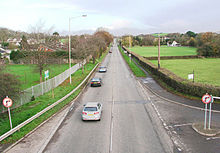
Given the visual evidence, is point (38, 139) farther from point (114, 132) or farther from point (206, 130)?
point (206, 130)

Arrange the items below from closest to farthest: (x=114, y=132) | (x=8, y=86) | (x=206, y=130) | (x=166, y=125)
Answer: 1. (x=206, y=130)
2. (x=114, y=132)
3. (x=166, y=125)
4. (x=8, y=86)

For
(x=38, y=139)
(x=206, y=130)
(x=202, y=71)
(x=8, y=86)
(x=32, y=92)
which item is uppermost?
(x=8, y=86)

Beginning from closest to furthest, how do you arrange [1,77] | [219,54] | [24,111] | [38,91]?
1. [1,77]
2. [24,111]
3. [38,91]
4. [219,54]

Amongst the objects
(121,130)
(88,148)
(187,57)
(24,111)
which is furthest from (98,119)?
(187,57)

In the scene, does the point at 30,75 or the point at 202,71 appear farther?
the point at 30,75

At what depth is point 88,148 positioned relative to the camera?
10.6 m

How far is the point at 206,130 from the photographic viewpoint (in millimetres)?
12469

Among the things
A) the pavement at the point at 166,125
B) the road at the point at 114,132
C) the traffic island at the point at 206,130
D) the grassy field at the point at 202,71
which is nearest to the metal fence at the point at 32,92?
the pavement at the point at 166,125

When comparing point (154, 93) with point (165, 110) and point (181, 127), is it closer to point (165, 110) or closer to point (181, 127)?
point (165, 110)

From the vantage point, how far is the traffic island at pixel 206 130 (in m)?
12.0

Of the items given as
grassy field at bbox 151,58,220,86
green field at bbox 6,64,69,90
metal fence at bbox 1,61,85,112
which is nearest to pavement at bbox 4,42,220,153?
metal fence at bbox 1,61,85,112

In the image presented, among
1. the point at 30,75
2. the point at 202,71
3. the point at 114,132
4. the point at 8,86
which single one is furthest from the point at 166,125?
the point at 30,75

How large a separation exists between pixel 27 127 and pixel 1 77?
4001 mm

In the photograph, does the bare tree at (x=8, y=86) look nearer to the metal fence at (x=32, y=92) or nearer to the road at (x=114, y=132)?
the metal fence at (x=32, y=92)
